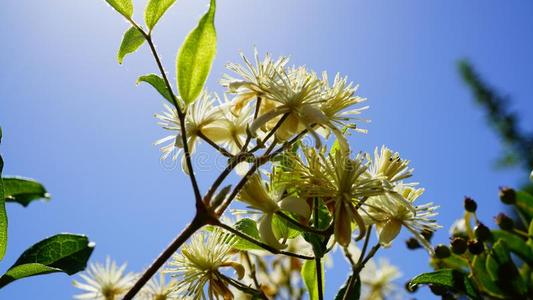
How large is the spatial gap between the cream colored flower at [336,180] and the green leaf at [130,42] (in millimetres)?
398

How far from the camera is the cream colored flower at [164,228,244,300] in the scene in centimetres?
120

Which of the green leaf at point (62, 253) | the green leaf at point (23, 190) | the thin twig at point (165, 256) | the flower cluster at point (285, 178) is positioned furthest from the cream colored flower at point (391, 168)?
the green leaf at point (23, 190)

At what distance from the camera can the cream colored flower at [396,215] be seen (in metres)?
1.18

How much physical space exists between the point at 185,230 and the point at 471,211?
1.02m

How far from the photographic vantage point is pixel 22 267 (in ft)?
3.36

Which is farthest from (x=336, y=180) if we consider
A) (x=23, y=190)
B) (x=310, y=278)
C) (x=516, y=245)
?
(x=23, y=190)

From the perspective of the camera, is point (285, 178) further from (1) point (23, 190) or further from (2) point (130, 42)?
(1) point (23, 190)

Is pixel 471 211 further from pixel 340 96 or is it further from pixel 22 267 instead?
pixel 22 267

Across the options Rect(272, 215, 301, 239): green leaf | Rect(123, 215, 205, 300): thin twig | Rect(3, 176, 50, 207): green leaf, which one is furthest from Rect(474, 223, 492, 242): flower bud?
Rect(3, 176, 50, 207): green leaf

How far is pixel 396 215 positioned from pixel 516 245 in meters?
0.59

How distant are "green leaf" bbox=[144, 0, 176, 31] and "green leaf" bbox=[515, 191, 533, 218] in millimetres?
1244

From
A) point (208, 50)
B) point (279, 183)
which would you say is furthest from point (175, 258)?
point (208, 50)

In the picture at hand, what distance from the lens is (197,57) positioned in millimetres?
979

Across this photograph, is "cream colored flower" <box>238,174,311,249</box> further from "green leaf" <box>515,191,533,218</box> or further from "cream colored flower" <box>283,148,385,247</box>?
"green leaf" <box>515,191,533,218</box>
